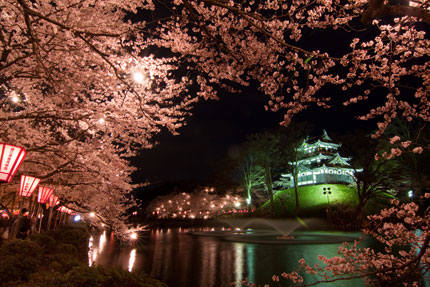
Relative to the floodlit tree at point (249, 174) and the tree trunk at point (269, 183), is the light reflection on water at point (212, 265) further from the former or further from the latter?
the floodlit tree at point (249, 174)

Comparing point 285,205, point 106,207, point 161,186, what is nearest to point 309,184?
point 285,205

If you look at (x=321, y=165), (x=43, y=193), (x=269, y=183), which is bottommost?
(x=43, y=193)

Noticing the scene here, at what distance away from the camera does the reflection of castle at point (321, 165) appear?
45625mm

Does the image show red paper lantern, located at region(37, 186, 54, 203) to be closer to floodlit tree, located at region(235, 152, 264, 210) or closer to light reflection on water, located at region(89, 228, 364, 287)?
light reflection on water, located at region(89, 228, 364, 287)

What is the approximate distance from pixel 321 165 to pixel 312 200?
7.07m

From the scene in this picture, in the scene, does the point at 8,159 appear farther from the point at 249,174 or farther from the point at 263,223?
the point at 249,174

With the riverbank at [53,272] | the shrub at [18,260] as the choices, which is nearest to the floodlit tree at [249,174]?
the riverbank at [53,272]

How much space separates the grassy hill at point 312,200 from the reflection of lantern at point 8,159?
3912cm

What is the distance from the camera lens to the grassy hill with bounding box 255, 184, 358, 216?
39.7 meters

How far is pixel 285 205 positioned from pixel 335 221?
1315cm

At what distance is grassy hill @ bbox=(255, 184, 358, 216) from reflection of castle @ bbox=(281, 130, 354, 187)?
2.72 metres

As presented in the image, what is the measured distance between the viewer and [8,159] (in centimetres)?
474

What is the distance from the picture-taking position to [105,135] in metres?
9.90

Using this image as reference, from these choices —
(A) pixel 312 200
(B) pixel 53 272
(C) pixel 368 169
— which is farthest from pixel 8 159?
(A) pixel 312 200
